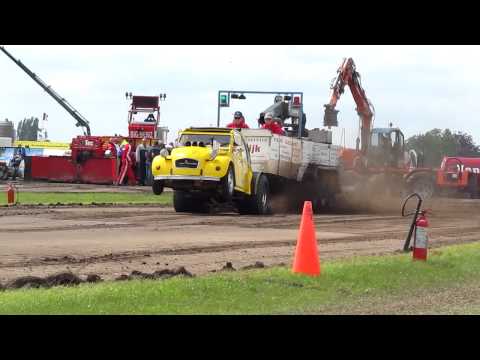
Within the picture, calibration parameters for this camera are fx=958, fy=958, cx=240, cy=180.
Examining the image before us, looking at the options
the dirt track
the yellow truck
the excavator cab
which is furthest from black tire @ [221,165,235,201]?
the excavator cab

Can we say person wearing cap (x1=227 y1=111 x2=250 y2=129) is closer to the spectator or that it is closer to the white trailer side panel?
the white trailer side panel

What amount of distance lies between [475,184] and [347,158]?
1404cm

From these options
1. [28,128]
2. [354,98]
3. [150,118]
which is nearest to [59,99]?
[150,118]

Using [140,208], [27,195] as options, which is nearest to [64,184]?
[27,195]

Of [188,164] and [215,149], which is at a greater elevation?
[215,149]

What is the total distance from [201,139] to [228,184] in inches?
Answer: 58.4

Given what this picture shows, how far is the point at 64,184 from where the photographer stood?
39.2m

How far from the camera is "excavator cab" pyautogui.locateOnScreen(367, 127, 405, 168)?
35250 millimetres

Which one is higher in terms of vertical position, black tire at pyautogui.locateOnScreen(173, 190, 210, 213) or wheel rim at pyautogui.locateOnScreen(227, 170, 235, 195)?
wheel rim at pyautogui.locateOnScreen(227, 170, 235, 195)

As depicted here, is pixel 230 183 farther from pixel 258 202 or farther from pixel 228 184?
pixel 258 202

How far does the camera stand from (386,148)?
35938mm

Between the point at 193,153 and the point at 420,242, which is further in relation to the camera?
the point at 193,153
